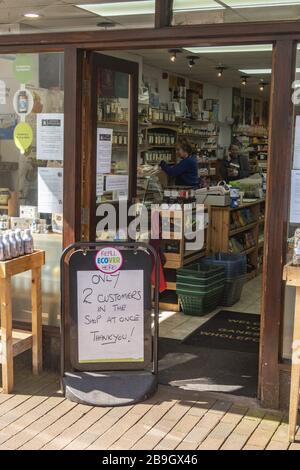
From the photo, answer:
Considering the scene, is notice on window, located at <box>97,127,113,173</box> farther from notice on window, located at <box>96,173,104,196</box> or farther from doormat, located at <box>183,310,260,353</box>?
doormat, located at <box>183,310,260,353</box>

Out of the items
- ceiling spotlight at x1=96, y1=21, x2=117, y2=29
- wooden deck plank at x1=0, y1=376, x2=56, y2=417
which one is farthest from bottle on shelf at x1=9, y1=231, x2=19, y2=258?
ceiling spotlight at x1=96, y1=21, x2=117, y2=29

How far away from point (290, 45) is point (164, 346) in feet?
8.73

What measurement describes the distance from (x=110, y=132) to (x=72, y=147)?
24.6 inches

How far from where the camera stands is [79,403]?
3963 millimetres

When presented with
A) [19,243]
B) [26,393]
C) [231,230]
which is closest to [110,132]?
[19,243]

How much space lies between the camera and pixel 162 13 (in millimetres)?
3947

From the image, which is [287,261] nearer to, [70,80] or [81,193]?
[81,193]

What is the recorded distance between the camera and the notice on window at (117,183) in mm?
4883

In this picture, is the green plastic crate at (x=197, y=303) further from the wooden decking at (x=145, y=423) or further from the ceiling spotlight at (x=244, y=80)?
the ceiling spotlight at (x=244, y=80)

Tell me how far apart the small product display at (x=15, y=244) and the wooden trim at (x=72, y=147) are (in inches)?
10.1

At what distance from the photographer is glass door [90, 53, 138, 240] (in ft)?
14.9

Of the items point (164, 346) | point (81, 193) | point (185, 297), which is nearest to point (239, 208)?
point (185, 297)

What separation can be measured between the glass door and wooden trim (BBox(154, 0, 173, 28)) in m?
0.63

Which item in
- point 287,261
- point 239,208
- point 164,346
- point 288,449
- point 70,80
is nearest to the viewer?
point 288,449
